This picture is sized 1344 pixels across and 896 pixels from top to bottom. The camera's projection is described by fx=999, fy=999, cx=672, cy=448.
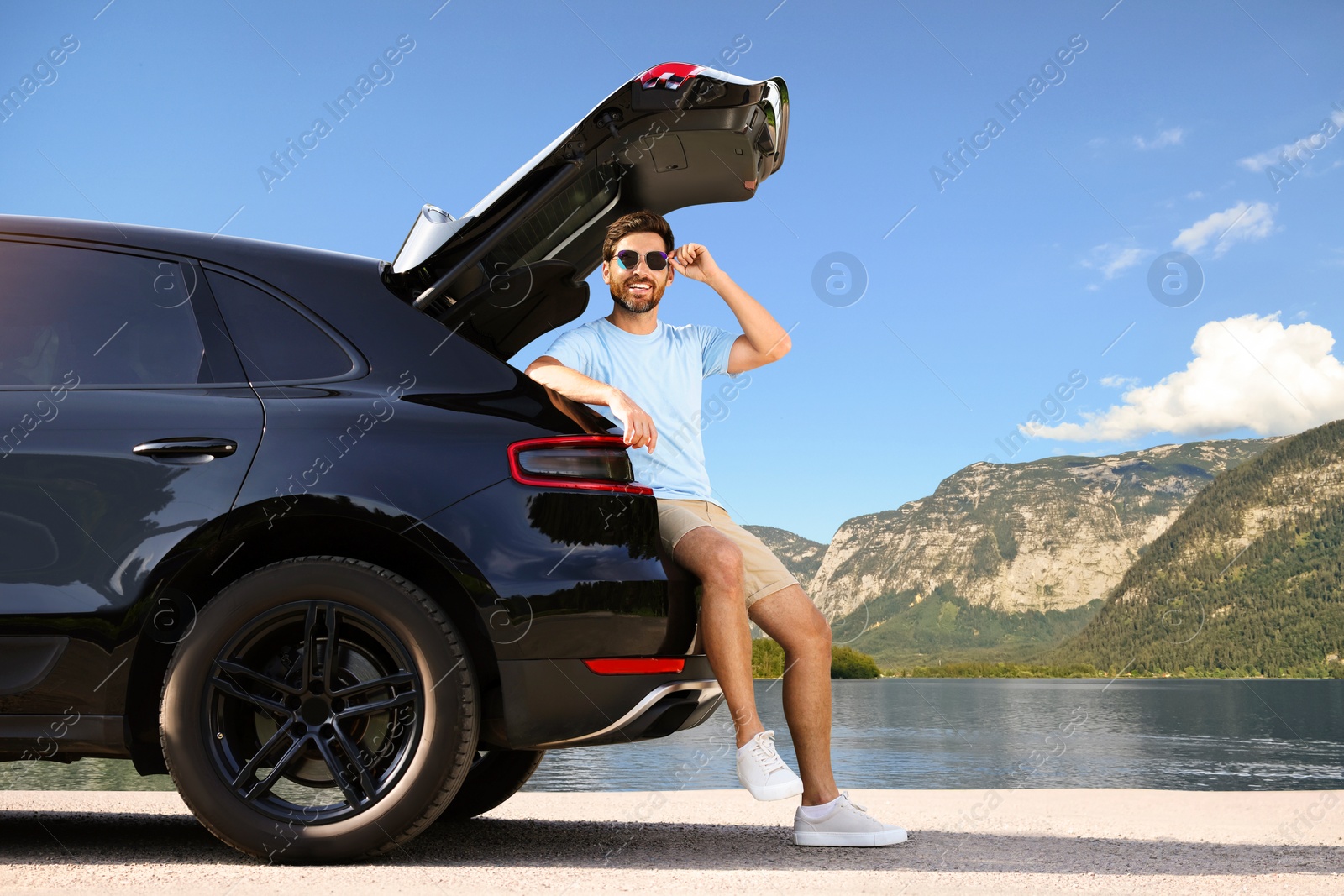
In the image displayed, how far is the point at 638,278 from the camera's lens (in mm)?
3592

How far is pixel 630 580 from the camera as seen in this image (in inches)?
111

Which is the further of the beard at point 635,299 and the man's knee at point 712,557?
the beard at point 635,299

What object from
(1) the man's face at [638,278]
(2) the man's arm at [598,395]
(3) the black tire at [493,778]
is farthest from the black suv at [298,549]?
(3) the black tire at [493,778]

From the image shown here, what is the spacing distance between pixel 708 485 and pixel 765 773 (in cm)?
99

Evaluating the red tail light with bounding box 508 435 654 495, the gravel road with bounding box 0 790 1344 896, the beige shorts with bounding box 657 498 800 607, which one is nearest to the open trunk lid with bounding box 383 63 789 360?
the red tail light with bounding box 508 435 654 495

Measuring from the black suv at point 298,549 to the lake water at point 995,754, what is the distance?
1199mm

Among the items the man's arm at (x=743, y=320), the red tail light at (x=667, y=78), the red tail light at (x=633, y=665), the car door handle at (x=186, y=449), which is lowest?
the red tail light at (x=633, y=665)

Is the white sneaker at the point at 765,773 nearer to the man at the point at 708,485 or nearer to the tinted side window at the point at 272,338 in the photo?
the man at the point at 708,485

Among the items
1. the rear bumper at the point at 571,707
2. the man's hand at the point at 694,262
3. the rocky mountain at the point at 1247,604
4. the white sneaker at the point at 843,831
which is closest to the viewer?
the rear bumper at the point at 571,707

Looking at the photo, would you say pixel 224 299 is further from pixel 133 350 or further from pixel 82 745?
pixel 82 745

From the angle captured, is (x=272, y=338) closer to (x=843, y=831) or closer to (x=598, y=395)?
(x=598, y=395)

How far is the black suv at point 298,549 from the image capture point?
2.72m

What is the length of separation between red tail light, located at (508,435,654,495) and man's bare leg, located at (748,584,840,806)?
75 centimetres

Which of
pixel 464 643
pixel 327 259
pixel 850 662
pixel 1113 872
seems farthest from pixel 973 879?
pixel 850 662
